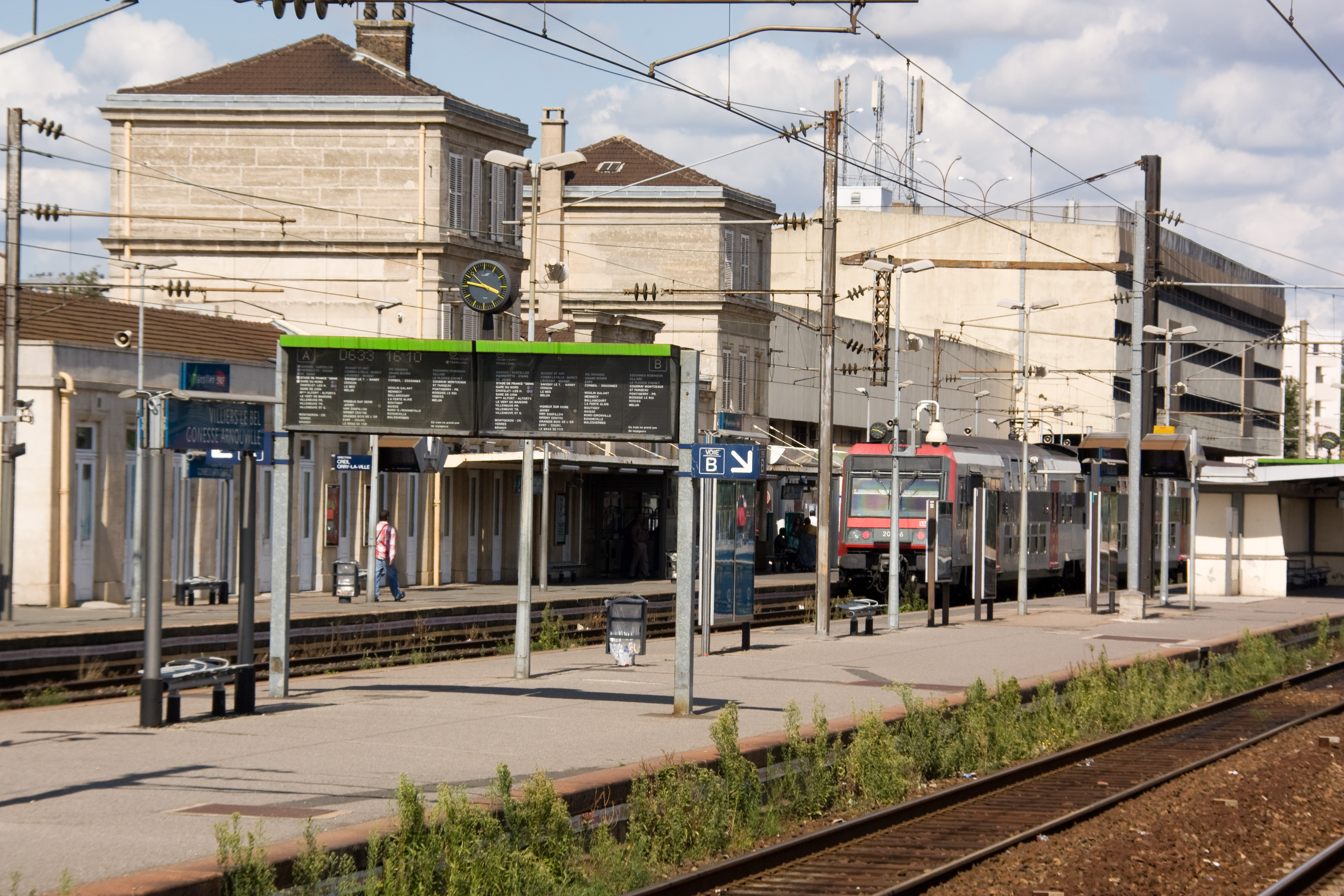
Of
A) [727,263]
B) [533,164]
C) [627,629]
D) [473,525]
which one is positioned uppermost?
[727,263]

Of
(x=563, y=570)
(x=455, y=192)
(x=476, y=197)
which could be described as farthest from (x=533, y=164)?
(x=563, y=570)

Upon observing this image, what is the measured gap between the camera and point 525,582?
1948 centimetres

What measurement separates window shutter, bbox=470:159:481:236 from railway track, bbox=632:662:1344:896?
Answer: 30.4 meters

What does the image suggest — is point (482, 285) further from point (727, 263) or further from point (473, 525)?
point (727, 263)

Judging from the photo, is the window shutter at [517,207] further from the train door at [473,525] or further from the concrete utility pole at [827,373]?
the concrete utility pole at [827,373]

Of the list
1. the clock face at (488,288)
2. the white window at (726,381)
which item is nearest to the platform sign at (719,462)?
the clock face at (488,288)

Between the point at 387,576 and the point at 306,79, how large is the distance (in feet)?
54.8

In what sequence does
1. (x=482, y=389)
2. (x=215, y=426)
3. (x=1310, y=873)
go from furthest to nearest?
(x=482, y=389), (x=215, y=426), (x=1310, y=873)

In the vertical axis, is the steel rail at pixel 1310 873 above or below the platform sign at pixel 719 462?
below

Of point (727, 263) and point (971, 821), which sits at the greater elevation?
point (727, 263)

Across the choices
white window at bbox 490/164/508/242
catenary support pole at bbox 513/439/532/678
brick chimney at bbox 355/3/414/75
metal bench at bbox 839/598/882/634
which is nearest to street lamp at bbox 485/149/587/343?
catenary support pole at bbox 513/439/532/678

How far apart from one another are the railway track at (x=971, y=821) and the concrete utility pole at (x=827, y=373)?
871cm

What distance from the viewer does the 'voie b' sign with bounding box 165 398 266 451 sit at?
49.1 feet

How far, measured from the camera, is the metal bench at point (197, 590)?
31.8 meters
